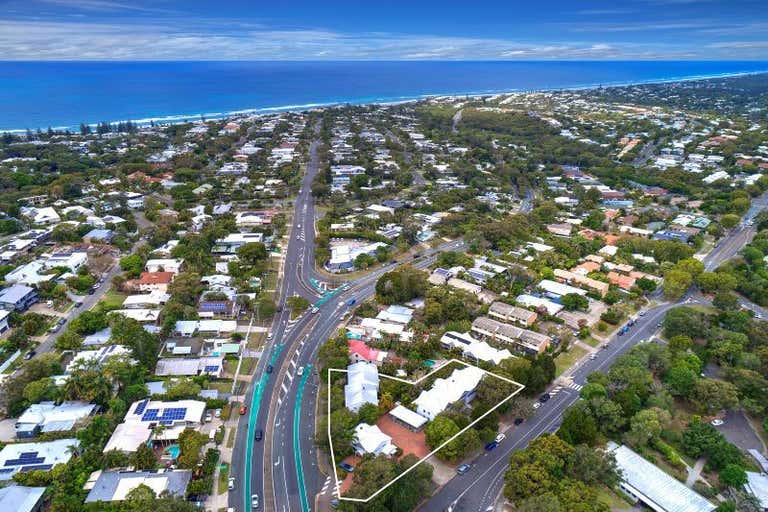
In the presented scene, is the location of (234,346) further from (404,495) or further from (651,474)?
(651,474)

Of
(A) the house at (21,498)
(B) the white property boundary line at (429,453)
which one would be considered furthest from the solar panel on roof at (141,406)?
(B) the white property boundary line at (429,453)

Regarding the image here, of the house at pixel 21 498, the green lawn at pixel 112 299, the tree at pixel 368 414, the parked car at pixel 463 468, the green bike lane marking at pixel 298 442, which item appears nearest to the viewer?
the house at pixel 21 498

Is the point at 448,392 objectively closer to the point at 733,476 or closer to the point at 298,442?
the point at 298,442

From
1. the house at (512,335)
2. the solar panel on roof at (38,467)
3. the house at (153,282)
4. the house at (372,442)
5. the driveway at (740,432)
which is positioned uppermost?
the house at (372,442)

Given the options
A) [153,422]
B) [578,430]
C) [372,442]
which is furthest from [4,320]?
[578,430]

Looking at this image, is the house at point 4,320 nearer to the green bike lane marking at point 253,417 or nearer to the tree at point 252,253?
the tree at point 252,253

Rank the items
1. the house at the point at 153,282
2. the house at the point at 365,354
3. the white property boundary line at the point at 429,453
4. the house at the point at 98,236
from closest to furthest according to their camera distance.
→ the white property boundary line at the point at 429,453 < the house at the point at 365,354 < the house at the point at 153,282 < the house at the point at 98,236

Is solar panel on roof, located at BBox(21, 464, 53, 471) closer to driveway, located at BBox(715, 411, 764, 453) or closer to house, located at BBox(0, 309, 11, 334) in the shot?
house, located at BBox(0, 309, 11, 334)
